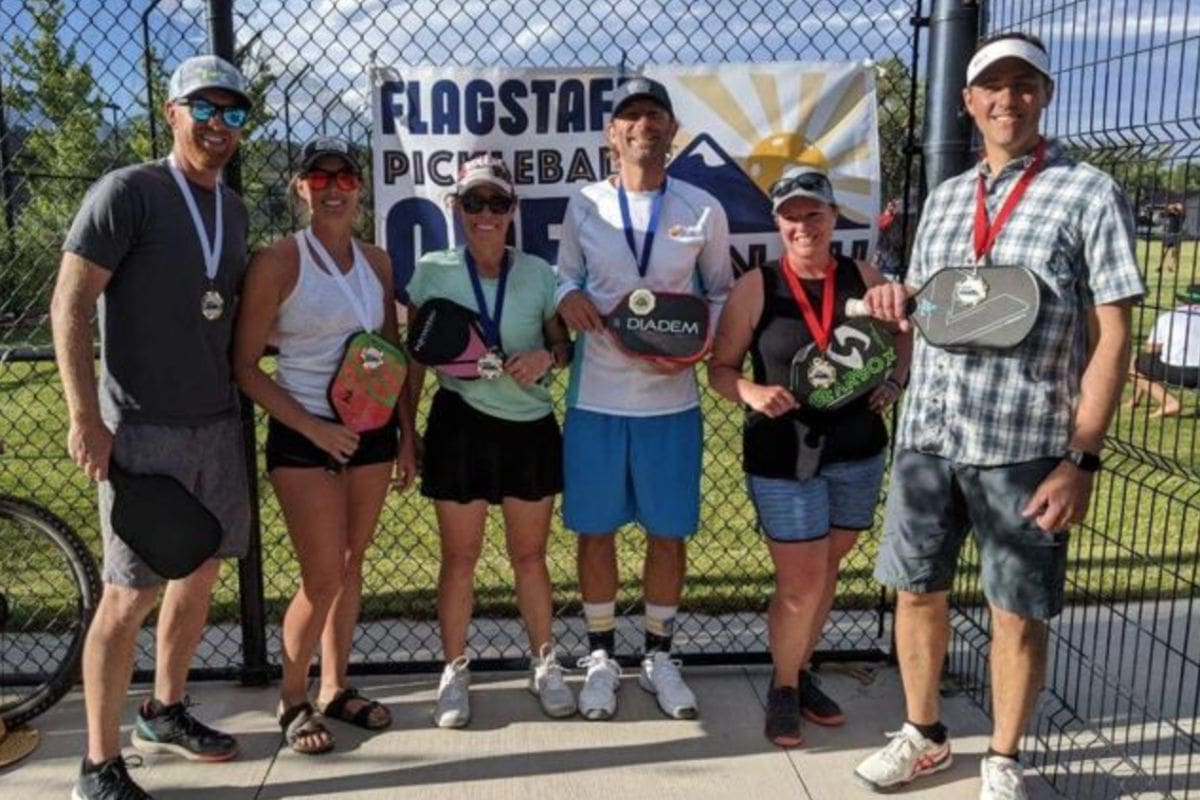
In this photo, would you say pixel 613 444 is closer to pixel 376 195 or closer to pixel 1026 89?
pixel 376 195

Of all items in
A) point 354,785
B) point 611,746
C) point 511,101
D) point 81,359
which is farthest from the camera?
point 511,101

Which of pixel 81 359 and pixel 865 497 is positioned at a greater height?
pixel 81 359

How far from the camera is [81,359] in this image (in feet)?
8.81

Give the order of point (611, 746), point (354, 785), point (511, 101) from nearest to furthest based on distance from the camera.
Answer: point (354, 785) → point (611, 746) → point (511, 101)

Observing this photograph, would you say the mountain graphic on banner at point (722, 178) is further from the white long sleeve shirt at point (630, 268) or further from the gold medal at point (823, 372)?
the gold medal at point (823, 372)

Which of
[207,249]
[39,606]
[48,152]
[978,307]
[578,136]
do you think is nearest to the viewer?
[978,307]

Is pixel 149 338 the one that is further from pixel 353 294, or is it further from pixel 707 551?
pixel 707 551

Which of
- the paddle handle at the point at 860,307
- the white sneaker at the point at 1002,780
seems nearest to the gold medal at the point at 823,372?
the paddle handle at the point at 860,307

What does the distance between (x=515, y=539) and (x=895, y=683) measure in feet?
5.15

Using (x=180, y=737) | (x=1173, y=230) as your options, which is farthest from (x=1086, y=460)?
(x=180, y=737)

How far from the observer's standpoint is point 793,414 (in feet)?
10.7

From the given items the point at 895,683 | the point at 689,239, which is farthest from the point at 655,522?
the point at 895,683

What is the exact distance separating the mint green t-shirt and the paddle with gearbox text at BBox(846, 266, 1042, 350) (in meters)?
1.18

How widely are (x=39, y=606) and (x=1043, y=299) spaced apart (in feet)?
13.4
